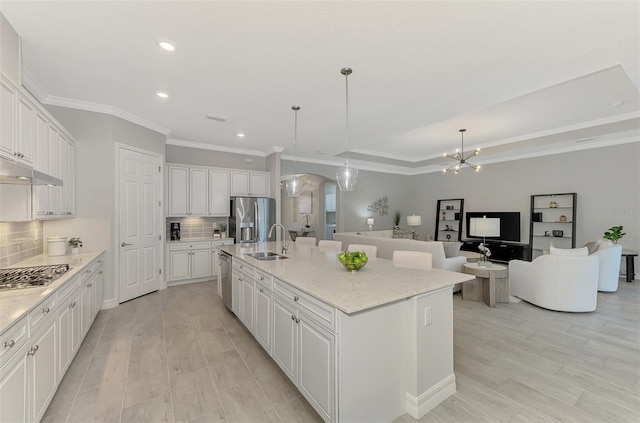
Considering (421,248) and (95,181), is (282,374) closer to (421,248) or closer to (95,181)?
(421,248)

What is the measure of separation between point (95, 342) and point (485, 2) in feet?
15.7

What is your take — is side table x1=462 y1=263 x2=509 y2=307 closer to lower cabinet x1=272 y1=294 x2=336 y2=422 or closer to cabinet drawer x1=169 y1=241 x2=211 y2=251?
lower cabinet x1=272 y1=294 x2=336 y2=422

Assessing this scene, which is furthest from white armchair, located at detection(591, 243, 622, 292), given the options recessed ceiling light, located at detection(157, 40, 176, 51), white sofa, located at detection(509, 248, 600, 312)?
recessed ceiling light, located at detection(157, 40, 176, 51)

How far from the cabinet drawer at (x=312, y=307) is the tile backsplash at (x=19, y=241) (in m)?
2.71

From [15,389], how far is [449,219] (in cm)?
929

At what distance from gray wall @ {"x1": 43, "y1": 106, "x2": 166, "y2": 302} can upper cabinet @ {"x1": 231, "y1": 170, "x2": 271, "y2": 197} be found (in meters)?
2.26

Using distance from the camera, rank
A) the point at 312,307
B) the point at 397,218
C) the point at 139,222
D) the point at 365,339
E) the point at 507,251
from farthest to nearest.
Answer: the point at 397,218, the point at 507,251, the point at 139,222, the point at 312,307, the point at 365,339

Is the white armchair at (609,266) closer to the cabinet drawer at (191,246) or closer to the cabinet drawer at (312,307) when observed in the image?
the cabinet drawer at (312,307)

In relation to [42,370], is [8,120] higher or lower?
higher

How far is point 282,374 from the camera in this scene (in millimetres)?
2416

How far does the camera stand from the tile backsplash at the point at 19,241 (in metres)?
2.60

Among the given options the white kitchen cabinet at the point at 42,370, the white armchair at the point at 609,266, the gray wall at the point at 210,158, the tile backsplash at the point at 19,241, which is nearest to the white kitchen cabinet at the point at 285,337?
the white kitchen cabinet at the point at 42,370

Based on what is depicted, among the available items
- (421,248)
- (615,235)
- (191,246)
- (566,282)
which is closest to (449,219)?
(615,235)

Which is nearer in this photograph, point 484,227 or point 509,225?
point 484,227
